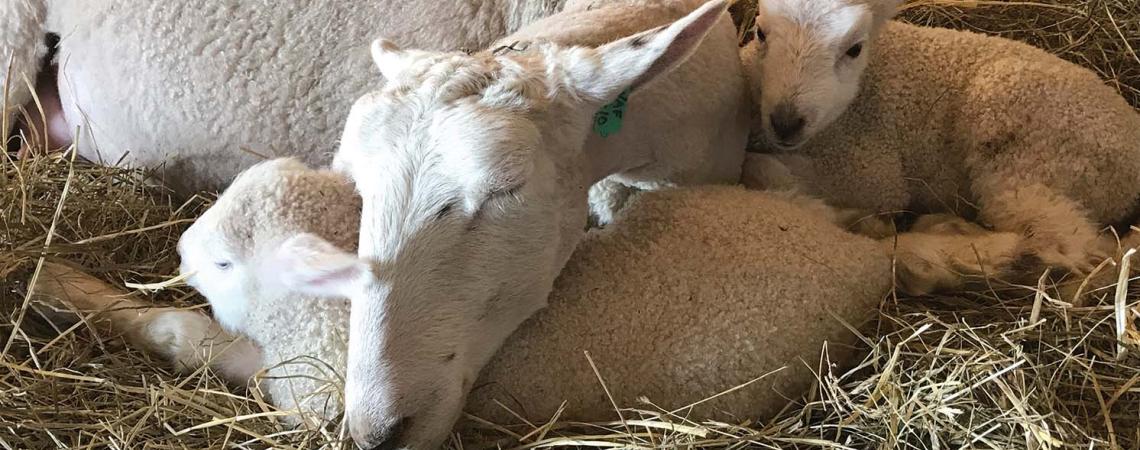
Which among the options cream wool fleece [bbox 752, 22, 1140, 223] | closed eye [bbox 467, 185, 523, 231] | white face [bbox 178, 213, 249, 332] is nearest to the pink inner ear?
closed eye [bbox 467, 185, 523, 231]

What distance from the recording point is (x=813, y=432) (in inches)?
76.0

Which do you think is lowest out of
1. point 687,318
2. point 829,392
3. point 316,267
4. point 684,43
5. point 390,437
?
point 829,392

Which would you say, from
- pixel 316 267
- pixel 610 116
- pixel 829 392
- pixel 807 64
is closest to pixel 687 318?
pixel 829 392

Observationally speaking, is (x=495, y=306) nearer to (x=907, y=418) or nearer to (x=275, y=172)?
(x=275, y=172)

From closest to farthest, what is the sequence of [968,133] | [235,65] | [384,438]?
[384,438] < [968,133] < [235,65]

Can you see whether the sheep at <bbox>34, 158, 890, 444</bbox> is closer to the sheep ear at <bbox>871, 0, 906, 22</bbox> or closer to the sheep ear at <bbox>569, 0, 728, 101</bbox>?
the sheep ear at <bbox>569, 0, 728, 101</bbox>

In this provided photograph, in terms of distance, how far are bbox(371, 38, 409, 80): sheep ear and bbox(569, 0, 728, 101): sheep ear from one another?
1.23ft

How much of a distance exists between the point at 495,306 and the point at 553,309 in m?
0.21

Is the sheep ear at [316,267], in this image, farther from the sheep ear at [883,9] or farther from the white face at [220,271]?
the sheep ear at [883,9]

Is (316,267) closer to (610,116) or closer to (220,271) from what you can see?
(220,271)

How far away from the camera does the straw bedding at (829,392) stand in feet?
5.97

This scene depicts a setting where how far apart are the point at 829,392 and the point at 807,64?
996 millimetres

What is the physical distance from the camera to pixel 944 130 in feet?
8.86

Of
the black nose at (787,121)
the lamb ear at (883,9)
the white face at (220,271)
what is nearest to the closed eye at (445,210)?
the white face at (220,271)
